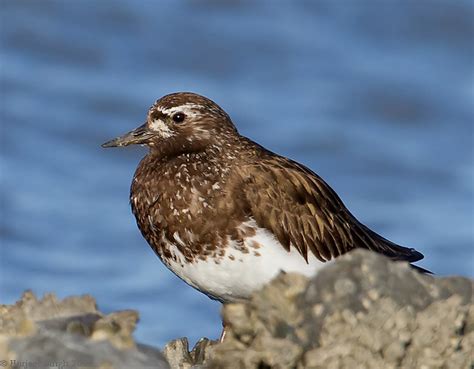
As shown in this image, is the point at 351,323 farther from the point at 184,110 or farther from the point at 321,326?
the point at 184,110

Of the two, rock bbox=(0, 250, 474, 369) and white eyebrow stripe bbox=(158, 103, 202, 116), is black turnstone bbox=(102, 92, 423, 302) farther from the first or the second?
rock bbox=(0, 250, 474, 369)

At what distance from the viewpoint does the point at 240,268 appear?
17.4ft

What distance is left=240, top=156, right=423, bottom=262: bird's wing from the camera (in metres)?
5.56

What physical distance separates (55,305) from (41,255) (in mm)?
7239

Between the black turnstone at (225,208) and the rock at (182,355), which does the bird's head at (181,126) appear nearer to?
the black turnstone at (225,208)

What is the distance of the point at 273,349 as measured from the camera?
11.8 feet

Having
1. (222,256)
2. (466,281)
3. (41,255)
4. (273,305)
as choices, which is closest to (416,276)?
(466,281)

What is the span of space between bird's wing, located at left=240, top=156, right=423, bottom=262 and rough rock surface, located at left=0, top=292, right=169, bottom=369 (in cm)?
179

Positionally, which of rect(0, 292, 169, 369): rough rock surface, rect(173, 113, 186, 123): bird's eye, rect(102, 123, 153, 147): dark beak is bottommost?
rect(0, 292, 169, 369): rough rock surface

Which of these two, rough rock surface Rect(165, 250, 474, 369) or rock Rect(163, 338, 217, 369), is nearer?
rough rock surface Rect(165, 250, 474, 369)

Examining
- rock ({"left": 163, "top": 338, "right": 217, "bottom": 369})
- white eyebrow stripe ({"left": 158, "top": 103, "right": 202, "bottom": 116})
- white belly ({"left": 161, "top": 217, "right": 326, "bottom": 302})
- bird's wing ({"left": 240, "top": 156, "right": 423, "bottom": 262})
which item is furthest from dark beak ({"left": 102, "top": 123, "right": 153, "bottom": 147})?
rock ({"left": 163, "top": 338, "right": 217, "bottom": 369})

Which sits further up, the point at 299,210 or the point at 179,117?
the point at 179,117

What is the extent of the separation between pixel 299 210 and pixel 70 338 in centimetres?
241

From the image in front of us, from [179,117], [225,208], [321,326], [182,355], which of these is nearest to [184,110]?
[179,117]
